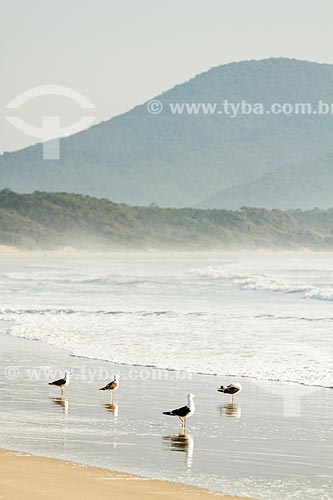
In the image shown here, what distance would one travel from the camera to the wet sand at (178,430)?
1003cm

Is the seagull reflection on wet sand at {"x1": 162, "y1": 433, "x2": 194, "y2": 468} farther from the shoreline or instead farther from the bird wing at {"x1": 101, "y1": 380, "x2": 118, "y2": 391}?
the bird wing at {"x1": 101, "y1": 380, "x2": 118, "y2": 391}

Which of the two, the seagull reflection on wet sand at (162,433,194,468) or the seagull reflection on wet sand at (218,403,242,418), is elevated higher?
the seagull reflection on wet sand at (218,403,242,418)

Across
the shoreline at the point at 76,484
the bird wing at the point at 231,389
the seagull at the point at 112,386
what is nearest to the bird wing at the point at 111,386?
the seagull at the point at 112,386

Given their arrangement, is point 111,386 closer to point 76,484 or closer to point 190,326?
point 76,484

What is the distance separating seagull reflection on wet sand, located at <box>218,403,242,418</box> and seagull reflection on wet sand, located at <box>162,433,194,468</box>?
152cm

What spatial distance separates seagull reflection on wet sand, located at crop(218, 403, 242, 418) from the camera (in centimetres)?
1346

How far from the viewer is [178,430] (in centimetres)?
1238

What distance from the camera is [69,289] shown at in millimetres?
47344

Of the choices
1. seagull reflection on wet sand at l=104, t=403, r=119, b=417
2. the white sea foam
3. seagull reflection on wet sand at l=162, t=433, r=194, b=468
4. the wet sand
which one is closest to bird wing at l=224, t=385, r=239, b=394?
the wet sand

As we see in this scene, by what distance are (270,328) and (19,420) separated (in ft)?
46.5

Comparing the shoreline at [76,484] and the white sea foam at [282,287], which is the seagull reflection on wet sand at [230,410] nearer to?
the shoreline at [76,484]

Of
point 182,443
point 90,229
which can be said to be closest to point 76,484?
point 182,443

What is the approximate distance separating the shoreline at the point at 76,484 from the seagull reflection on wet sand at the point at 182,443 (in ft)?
3.93

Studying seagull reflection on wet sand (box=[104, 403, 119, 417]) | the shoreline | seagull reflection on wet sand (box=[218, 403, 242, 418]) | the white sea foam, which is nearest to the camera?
the shoreline
